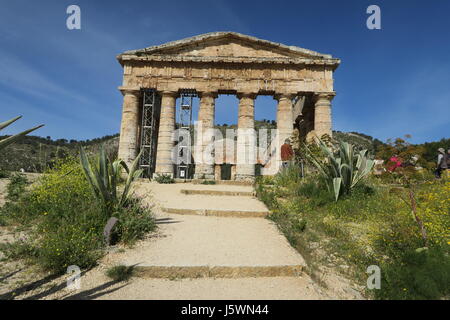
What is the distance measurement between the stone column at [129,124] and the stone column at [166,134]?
1568 mm

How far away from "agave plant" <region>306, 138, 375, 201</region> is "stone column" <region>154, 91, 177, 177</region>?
10.5 metres

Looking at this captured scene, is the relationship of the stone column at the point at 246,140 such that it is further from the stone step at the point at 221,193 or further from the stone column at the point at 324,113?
the stone step at the point at 221,193

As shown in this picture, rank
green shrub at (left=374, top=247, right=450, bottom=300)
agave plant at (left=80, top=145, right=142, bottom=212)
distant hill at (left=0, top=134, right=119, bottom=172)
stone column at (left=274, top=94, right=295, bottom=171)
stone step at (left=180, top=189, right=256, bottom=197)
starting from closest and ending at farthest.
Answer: green shrub at (left=374, top=247, right=450, bottom=300), agave plant at (left=80, top=145, right=142, bottom=212), distant hill at (left=0, top=134, right=119, bottom=172), stone step at (left=180, top=189, right=256, bottom=197), stone column at (left=274, top=94, right=295, bottom=171)

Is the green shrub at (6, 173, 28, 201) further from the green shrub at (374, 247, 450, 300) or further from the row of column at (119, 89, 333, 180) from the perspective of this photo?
the row of column at (119, 89, 333, 180)

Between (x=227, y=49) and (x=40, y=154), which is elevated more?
(x=227, y=49)

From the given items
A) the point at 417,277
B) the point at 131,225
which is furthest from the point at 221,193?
the point at 417,277

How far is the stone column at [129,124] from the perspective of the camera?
14555 millimetres

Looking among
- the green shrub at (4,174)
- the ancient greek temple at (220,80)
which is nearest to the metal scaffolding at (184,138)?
the ancient greek temple at (220,80)

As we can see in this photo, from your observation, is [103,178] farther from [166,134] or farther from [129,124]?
[129,124]

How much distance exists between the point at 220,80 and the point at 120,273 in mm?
14134

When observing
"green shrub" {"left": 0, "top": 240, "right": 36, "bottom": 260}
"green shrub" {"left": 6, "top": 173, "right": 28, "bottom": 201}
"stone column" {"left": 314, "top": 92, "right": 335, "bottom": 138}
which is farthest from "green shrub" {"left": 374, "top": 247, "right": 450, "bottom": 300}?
"stone column" {"left": 314, "top": 92, "right": 335, "bottom": 138}

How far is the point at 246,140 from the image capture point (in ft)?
48.5

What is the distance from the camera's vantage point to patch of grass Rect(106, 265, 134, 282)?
2.69 m
